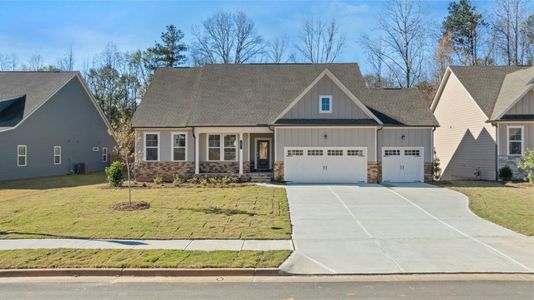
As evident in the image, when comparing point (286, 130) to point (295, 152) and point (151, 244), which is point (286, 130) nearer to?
point (295, 152)

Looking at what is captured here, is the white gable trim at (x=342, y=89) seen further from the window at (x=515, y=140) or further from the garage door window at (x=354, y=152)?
the window at (x=515, y=140)

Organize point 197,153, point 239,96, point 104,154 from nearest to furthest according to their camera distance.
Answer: point 197,153, point 239,96, point 104,154

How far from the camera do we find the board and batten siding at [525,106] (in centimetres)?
2119

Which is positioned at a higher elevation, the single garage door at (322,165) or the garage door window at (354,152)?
the garage door window at (354,152)

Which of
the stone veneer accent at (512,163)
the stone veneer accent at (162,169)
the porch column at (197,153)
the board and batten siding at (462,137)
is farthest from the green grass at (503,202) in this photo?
the stone veneer accent at (162,169)

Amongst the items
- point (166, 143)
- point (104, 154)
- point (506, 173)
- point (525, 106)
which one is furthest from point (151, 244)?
point (104, 154)

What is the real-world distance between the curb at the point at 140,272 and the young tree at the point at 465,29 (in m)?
39.5

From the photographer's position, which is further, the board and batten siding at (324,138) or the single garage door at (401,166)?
the single garage door at (401,166)

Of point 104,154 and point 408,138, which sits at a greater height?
point 408,138

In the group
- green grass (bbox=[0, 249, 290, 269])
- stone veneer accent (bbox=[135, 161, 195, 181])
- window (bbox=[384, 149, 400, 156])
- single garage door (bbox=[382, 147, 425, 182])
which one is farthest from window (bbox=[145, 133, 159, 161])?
green grass (bbox=[0, 249, 290, 269])

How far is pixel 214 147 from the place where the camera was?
2183 centimetres

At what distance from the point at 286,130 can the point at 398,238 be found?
11.2m

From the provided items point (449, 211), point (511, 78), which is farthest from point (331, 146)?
point (511, 78)

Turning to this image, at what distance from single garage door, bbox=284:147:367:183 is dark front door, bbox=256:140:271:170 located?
11.1ft
